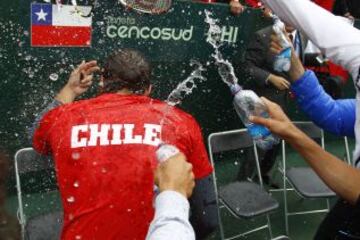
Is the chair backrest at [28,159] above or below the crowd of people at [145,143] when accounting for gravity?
below

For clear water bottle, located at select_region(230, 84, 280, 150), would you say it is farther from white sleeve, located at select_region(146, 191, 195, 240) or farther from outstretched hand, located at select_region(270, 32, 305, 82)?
white sleeve, located at select_region(146, 191, 195, 240)

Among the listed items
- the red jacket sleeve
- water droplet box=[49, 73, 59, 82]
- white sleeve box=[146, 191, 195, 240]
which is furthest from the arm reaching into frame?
water droplet box=[49, 73, 59, 82]

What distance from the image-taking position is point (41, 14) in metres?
3.21

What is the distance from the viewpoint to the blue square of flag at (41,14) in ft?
10.5

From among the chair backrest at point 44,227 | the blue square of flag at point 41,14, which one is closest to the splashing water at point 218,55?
the blue square of flag at point 41,14

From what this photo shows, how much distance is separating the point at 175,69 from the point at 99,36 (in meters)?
0.81

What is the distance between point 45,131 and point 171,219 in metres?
1.16

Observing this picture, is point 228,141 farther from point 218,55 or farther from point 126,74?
point 126,74

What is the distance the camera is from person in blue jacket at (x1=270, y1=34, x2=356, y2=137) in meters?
2.11

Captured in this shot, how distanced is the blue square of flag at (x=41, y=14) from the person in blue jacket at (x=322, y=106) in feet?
6.08

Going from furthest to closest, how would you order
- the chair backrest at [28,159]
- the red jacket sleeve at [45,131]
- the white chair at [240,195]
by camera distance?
the white chair at [240,195]
the chair backrest at [28,159]
the red jacket sleeve at [45,131]

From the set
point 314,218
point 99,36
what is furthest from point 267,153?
point 99,36

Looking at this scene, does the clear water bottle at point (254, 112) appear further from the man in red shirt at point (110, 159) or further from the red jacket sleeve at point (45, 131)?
the red jacket sleeve at point (45, 131)

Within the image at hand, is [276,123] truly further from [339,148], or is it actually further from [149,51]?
[339,148]
